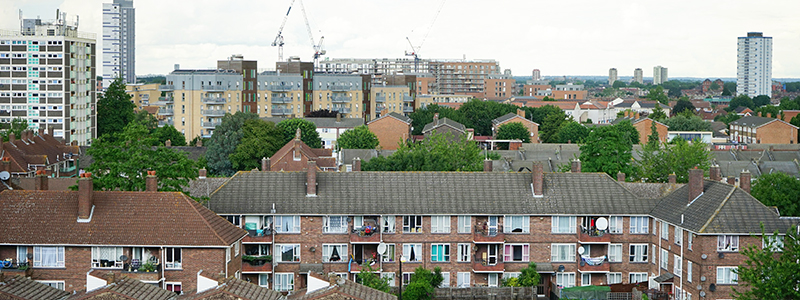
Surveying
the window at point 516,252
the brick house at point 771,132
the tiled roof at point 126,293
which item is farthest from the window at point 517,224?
the brick house at point 771,132

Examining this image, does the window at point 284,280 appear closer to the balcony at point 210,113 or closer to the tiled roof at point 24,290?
the tiled roof at point 24,290

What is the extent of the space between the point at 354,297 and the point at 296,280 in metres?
22.3

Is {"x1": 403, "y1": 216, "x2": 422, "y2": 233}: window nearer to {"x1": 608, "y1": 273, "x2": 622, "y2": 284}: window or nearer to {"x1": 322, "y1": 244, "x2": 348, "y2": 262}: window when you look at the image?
{"x1": 322, "y1": 244, "x2": 348, "y2": 262}: window

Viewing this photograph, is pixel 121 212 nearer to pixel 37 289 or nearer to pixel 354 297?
pixel 37 289

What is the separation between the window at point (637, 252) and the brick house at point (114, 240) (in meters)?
25.9

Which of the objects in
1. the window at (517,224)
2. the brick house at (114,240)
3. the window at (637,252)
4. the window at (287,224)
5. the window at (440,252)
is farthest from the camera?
the window at (637,252)

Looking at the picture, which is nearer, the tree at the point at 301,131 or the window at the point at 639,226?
the window at the point at 639,226

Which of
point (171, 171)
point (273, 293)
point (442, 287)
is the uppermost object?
point (171, 171)

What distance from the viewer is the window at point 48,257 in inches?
1849

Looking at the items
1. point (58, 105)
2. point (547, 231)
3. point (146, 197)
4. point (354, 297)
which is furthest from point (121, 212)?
point (58, 105)

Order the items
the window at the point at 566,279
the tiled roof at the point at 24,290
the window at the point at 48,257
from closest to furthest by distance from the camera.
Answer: the tiled roof at the point at 24,290, the window at the point at 48,257, the window at the point at 566,279

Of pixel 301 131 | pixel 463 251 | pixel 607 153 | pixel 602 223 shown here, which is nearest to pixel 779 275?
pixel 602 223

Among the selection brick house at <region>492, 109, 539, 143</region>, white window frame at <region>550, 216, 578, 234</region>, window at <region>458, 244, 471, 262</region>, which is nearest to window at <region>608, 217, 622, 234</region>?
white window frame at <region>550, 216, 578, 234</region>

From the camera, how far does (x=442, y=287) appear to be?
57.3m
